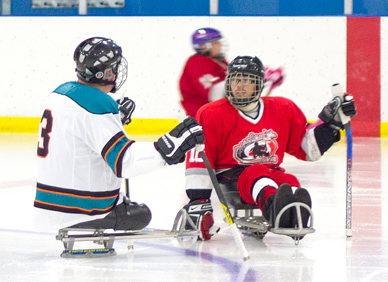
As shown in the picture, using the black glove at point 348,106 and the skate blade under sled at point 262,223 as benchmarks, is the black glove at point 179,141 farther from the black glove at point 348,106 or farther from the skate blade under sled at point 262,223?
the black glove at point 348,106

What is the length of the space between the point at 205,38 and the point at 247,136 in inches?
77.6

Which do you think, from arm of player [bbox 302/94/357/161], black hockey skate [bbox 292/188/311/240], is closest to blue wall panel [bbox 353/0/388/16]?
arm of player [bbox 302/94/357/161]

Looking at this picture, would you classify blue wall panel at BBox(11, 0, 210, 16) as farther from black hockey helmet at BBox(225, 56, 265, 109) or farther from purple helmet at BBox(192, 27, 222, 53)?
black hockey helmet at BBox(225, 56, 265, 109)

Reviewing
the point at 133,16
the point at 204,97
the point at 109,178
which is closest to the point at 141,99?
the point at 133,16

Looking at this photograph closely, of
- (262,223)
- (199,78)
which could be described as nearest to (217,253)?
(262,223)

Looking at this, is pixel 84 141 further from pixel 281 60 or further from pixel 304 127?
pixel 281 60

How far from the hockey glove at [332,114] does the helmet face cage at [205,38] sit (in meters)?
1.92

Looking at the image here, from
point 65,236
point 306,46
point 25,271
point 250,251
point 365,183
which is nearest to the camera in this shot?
point 25,271

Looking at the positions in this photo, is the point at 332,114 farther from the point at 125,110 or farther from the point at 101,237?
the point at 101,237

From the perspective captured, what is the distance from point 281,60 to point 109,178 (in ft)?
19.8

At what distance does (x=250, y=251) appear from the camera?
114 inches

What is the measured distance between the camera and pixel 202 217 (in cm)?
308

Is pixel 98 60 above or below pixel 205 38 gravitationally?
below

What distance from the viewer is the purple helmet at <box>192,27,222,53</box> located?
197 inches
